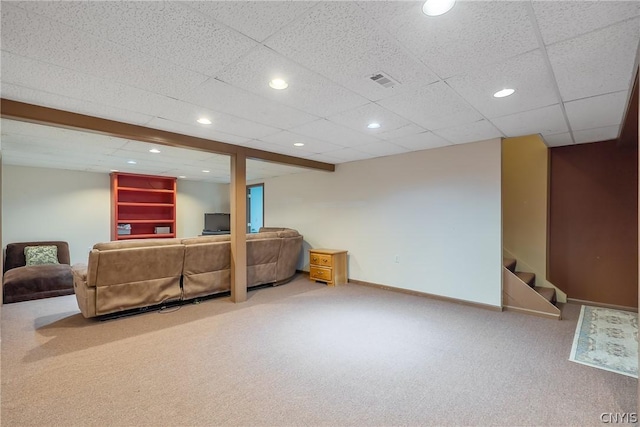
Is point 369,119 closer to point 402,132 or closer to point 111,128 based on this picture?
point 402,132

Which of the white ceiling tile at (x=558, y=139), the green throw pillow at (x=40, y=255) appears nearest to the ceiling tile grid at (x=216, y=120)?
the white ceiling tile at (x=558, y=139)

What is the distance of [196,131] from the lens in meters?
3.72

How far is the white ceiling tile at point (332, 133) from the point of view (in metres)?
3.47

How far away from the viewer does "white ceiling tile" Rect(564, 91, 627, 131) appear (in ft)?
8.69

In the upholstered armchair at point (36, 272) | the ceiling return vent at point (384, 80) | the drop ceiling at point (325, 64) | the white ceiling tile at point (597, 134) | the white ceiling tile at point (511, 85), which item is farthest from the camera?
the upholstered armchair at point (36, 272)

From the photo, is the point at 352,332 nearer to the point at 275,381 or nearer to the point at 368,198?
the point at 275,381

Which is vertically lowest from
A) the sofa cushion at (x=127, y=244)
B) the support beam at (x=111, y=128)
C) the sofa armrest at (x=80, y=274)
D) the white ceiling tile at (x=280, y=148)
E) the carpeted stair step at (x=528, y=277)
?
the carpeted stair step at (x=528, y=277)

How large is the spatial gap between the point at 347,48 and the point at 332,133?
1.93 metres

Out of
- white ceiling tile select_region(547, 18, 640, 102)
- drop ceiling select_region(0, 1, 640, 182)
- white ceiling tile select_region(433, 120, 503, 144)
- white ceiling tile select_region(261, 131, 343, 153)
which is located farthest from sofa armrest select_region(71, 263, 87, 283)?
white ceiling tile select_region(547, 18, 640, 102)

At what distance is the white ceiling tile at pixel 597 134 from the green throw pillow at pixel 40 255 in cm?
861

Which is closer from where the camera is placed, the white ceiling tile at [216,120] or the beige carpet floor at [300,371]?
the beige carpet floor at [300,371]

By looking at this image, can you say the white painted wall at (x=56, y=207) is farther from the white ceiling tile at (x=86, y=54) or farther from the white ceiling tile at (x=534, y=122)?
the white ceiling tile at (x=534, y=122)

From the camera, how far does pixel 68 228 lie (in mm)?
6457

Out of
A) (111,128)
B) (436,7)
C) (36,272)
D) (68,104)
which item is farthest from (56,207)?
(436,7)
